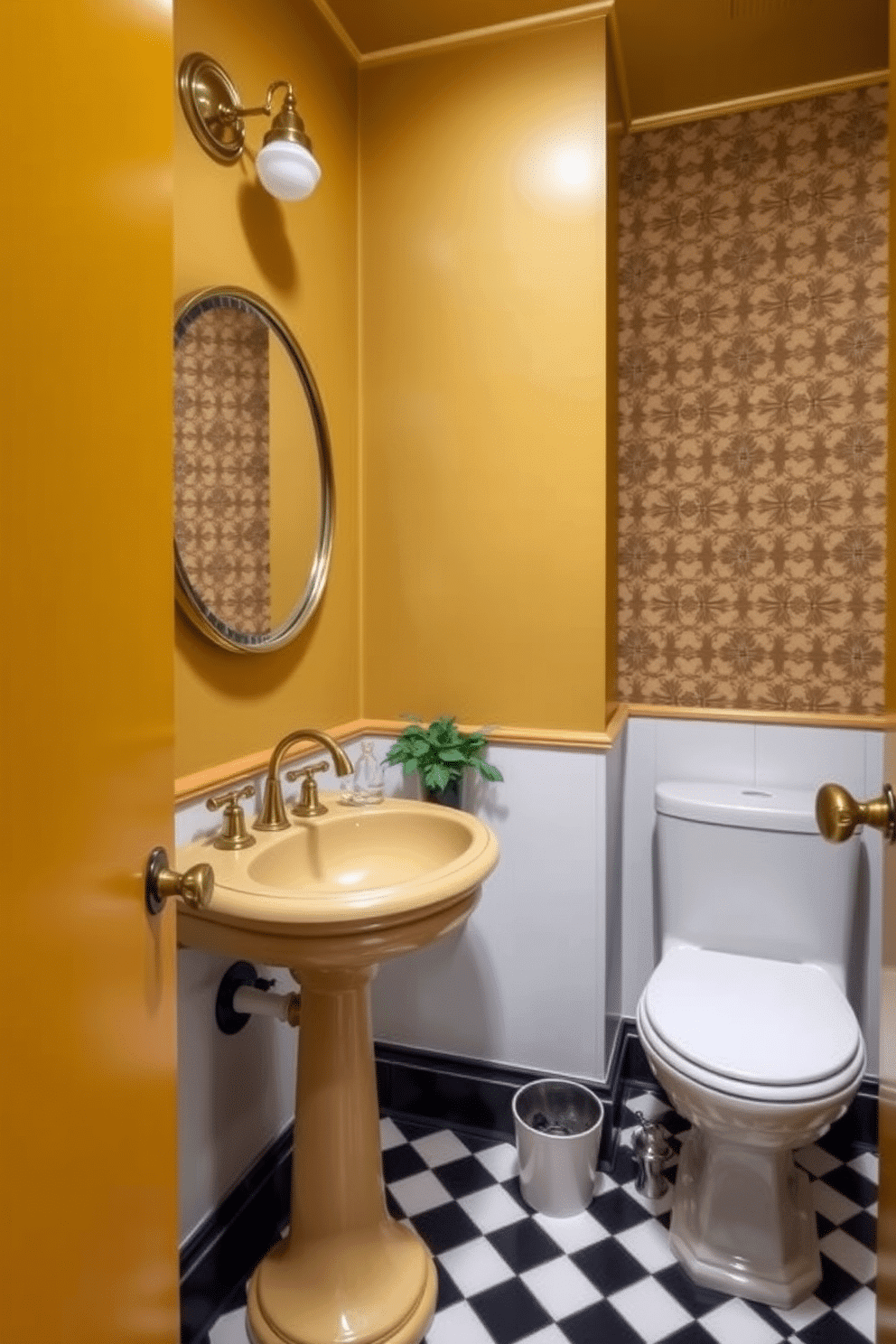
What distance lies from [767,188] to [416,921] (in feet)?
6.30

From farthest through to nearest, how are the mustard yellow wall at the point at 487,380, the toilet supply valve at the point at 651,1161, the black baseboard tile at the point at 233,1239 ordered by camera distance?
1. the mustard yellow wall at the point at 487,380
2. the toilet supply valve at the point at 651,1161
3. the black baseboard tile at the point at 233,1239

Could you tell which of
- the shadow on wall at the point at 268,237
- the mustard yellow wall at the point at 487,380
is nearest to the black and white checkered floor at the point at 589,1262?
the mustard yellow wall at the point at 487,380

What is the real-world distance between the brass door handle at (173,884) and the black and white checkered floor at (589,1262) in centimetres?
105

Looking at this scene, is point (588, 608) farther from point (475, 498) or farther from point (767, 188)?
point (767, 188)

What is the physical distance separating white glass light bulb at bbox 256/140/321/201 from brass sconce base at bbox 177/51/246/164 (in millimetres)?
56

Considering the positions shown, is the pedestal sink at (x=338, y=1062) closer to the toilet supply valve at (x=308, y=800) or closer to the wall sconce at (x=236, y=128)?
the toilet supply valve at (x=308, y=800)

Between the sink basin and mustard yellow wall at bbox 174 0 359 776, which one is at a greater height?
mustard yellow wall at bbox 174 0 359 776

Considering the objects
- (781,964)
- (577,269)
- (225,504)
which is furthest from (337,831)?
(577,269)

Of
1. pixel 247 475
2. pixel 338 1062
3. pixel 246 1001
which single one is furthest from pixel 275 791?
pixel 247 475

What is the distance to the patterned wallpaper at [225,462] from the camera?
132cm

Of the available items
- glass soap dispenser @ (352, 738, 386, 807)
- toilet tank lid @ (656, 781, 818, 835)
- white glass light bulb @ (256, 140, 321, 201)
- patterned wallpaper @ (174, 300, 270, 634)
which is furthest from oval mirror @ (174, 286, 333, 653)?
toilet tank lid @ (656, 781, 818, 835)

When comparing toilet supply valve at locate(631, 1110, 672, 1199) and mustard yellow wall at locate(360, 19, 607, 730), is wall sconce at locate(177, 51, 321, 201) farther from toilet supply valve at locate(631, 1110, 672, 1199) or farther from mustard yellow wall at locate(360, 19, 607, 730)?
toilet supply valve at locate(631, 1110, 672, 1199)

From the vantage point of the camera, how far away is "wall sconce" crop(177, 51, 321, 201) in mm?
1290

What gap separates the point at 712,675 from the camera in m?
2.00
